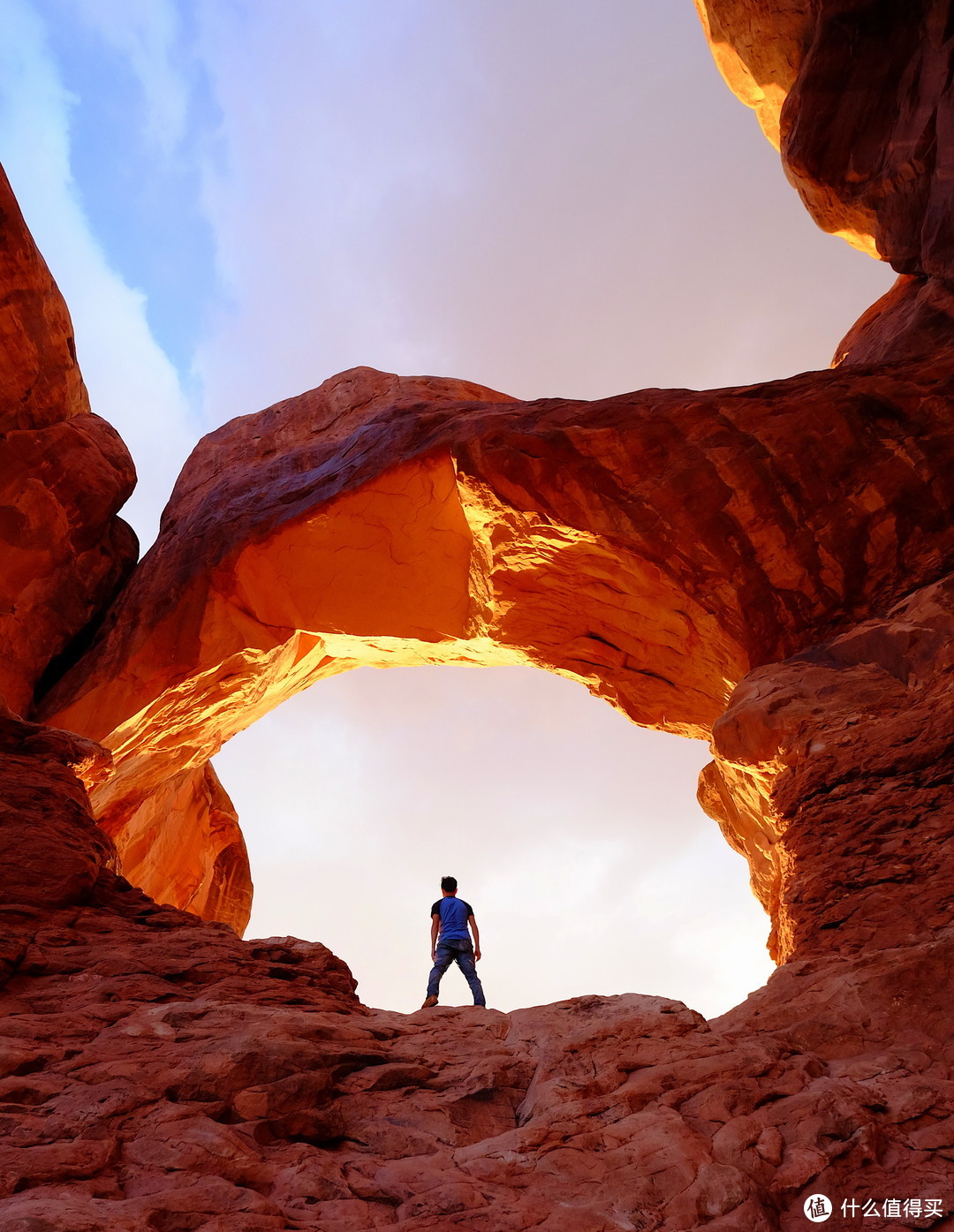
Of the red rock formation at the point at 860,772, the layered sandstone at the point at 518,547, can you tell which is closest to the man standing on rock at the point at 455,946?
the red rock formation at the point at 860,772

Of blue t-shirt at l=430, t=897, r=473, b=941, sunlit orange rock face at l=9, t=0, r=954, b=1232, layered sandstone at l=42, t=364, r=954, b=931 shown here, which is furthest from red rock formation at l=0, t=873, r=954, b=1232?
layered sandstone at l=42, t=364, r=954, b=931

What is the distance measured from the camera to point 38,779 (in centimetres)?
699

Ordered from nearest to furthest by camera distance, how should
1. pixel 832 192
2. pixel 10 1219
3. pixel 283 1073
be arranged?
pixel 10 1219, pixel 283 1073, pixel 832 192

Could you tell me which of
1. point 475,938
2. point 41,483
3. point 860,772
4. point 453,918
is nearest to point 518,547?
point 453,918

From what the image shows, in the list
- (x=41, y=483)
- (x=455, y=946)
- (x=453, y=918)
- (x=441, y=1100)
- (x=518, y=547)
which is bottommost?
(x=441, y=1100)

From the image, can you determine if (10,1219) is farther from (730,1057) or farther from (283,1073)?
(730,1057)

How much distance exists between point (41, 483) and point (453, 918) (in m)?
8.60

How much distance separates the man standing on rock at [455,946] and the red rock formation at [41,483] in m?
6.74

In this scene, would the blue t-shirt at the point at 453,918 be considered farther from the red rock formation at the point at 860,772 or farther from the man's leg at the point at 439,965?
the red rock formation at the point at 860,772

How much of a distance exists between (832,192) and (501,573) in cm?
798

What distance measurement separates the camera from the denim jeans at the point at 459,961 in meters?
9.48

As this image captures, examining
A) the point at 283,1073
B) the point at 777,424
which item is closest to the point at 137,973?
the point at 283,1073

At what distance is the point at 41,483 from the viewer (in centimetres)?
1261

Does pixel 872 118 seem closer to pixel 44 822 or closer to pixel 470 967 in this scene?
pixel 470 967
